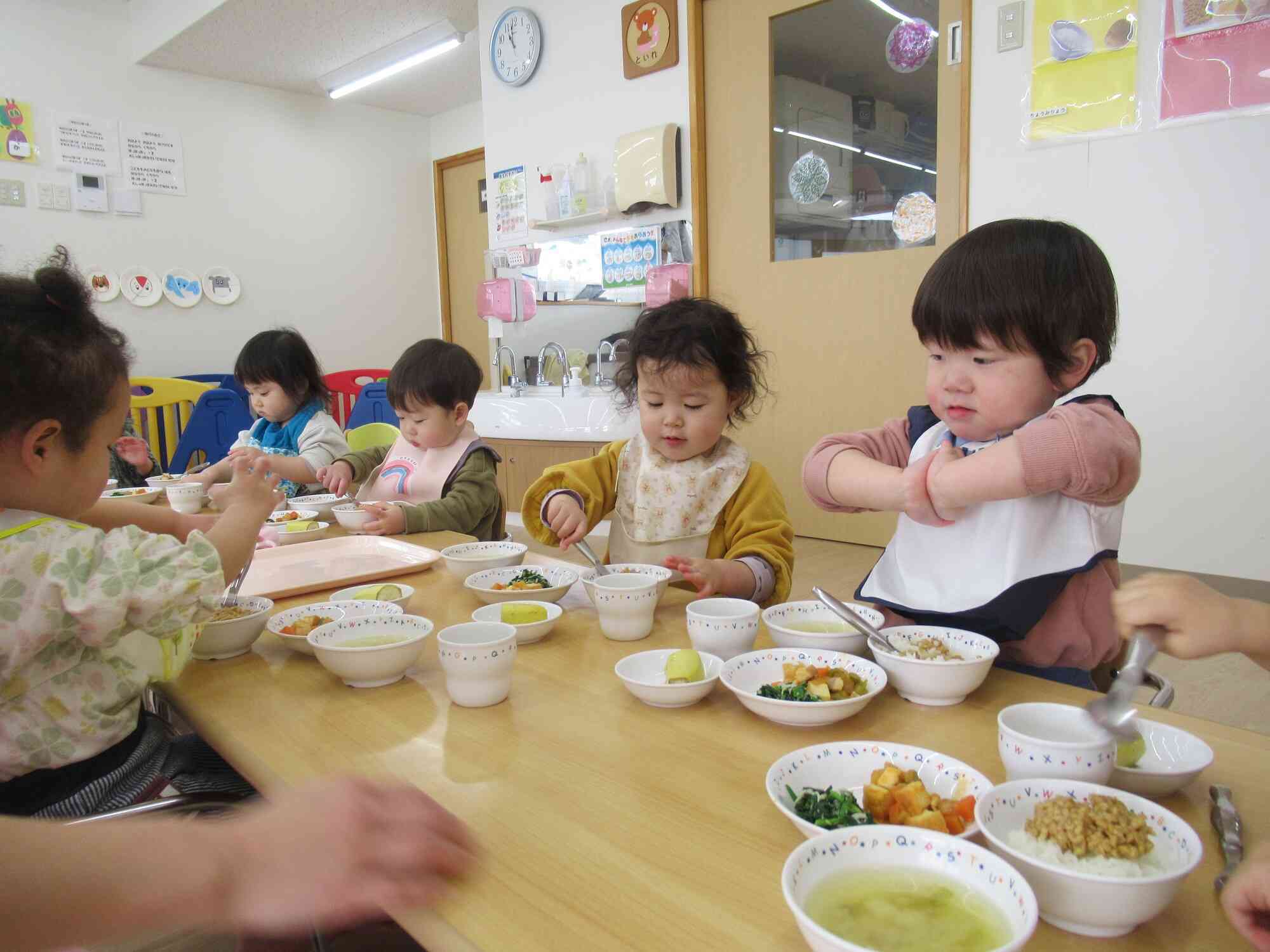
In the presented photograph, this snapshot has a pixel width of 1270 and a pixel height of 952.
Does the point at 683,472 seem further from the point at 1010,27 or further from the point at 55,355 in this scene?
the point at 1010,27

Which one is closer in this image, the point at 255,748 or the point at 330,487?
the point at 255,748

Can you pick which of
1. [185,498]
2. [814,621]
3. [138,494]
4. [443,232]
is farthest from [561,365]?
[814,621]

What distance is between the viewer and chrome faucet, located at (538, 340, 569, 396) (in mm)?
4273

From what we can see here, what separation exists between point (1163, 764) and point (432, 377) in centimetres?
185

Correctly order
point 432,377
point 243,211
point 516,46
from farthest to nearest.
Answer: point 243,211
point 516,46
point 432,377

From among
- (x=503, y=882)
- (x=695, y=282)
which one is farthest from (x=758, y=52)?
(x=503, y=882)

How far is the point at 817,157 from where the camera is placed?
3711 millimetres

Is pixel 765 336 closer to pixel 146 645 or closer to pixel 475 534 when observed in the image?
pixel 475 534

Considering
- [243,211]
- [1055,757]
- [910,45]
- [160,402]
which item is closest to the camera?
[1055,757]

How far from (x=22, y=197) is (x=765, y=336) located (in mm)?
4321

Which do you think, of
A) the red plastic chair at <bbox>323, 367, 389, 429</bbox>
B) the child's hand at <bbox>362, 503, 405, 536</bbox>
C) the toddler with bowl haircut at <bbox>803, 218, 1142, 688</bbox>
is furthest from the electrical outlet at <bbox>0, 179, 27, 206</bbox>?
the toddler with bowl haircut at <bbox>803, 218, 1142, 688</bbox>

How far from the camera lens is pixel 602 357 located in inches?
176

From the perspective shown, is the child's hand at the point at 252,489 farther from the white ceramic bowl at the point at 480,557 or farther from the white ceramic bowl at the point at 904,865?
the white ceramic bowl at the point at 904,865

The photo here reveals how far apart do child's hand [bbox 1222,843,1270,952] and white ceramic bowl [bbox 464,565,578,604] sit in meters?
0.83
